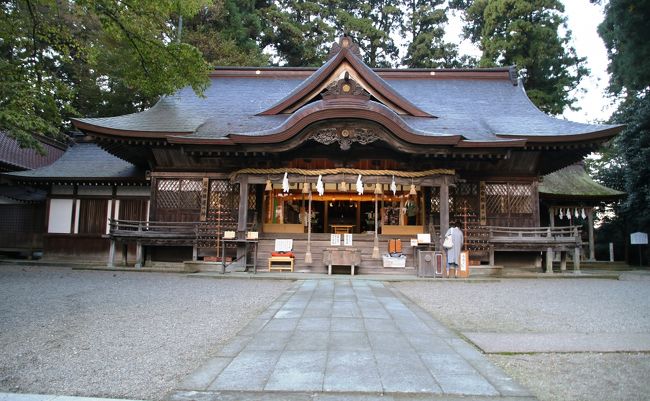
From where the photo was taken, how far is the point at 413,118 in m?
16.5

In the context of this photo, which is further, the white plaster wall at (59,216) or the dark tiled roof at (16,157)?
the dark tiled roof at (16,157)

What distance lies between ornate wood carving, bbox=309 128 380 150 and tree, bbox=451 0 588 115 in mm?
17751

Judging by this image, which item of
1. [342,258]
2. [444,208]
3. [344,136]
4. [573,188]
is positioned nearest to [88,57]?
[344,136]

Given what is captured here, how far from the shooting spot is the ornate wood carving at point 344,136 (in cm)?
1386

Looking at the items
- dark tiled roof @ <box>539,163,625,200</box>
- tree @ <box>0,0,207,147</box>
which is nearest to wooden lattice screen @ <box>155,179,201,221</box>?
tree @ <box>0,0,207,147</box>

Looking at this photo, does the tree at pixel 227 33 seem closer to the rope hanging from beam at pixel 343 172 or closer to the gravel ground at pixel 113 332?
the rope hanging from beam at pixel 343 172

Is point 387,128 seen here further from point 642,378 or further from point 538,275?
point 642,378

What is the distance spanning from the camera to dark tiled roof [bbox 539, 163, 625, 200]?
19.6m

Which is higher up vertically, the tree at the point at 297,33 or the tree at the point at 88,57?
the tree at the point at 297,33

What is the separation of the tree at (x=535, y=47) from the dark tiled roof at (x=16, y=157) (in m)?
26.6

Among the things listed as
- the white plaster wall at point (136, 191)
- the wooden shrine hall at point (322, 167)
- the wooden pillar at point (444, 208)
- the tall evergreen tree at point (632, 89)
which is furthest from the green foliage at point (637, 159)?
the white plaster wall at point (136, 191)

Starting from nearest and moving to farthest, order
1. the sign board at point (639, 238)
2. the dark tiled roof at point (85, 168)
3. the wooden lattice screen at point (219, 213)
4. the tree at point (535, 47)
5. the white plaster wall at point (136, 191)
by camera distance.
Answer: the wooden lattice screen at point (219, 213), the dark tiled roof at point (85, 168), the white plaster wall at point (136, 191), the sign board at point (639, 238), the tree at point (535, 47)

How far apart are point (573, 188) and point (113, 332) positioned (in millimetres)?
21111

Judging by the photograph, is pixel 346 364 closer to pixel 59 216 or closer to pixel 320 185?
pixel 320 185
